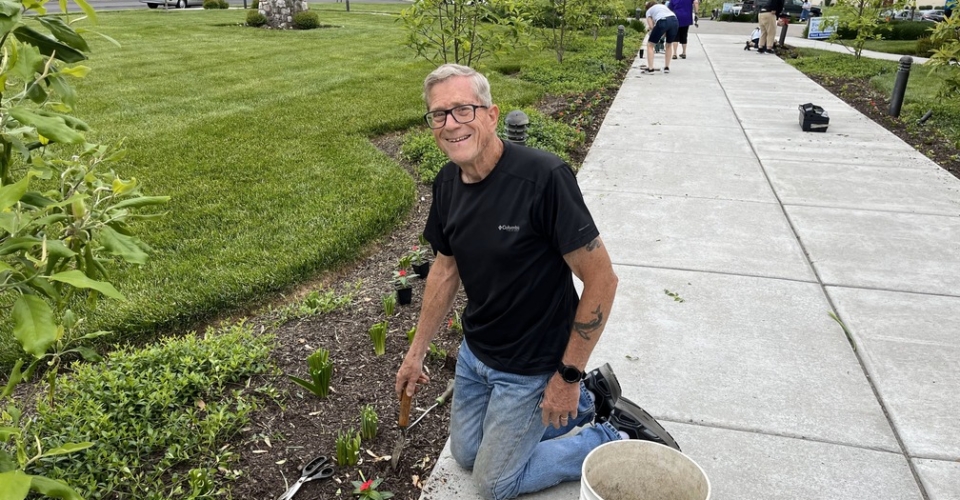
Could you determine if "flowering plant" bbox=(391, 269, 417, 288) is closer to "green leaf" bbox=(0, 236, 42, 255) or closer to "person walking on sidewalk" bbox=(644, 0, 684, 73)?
"green leaf" bbox=(0, 236, 42, 255)

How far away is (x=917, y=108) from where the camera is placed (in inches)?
367

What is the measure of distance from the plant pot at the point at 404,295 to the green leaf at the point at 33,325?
284cm

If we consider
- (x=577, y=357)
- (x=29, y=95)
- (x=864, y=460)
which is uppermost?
(x=29, y=95)

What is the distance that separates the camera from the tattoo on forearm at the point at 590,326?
2.35m

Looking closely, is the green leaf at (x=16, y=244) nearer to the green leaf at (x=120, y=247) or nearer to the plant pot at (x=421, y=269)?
the green leaf at (x=120, y=247)

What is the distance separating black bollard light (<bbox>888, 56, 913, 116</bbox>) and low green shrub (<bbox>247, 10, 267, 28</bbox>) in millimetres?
16132

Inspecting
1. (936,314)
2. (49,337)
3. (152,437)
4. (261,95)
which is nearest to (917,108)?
(936,314)

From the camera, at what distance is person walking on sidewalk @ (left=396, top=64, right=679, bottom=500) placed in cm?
236

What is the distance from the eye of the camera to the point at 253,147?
24.0ft

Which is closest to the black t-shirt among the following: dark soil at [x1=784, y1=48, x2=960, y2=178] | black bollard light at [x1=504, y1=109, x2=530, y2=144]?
black bollard light at [x1=504, y1=109, x2=530, y2=144]

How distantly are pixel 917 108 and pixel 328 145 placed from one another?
7.68 metres

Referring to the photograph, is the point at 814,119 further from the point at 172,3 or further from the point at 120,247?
the point at 172,3

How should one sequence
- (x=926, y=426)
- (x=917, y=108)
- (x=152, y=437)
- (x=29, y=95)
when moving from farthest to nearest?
1. (x=917, y=108)
2. (x=926, y=426)
3. (x=152, y=437)
4. (x=29, y=95)

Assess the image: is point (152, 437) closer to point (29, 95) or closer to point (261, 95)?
point (29, 95)
